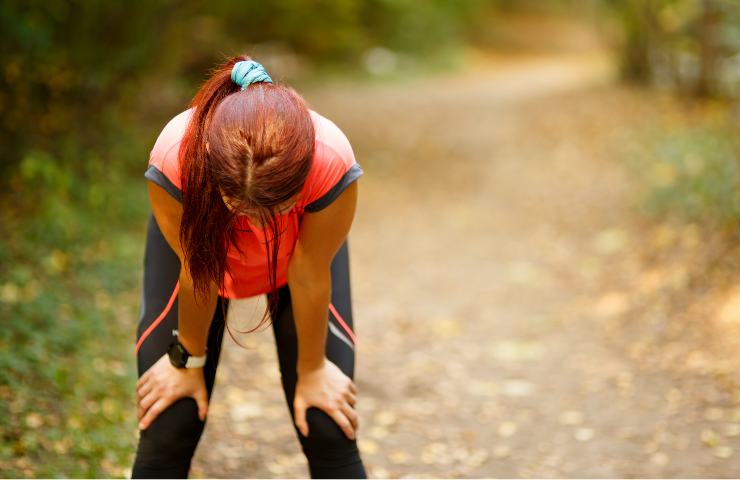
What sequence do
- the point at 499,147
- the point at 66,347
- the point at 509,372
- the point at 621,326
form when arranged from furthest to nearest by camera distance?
the point at 499,147, the point at 621,326, the point at 509,372, the point at 66,347

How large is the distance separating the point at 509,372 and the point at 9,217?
12.1ft

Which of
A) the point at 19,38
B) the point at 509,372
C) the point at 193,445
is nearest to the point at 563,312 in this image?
the point at 509,372

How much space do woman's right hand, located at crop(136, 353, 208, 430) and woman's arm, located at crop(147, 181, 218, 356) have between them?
0.25 feet

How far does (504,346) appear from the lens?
529 cm

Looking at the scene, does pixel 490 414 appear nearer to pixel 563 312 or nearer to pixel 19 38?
pixel 563 312

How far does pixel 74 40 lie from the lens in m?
6.76

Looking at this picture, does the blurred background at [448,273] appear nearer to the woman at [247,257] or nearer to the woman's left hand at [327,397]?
the woman at [247,257]

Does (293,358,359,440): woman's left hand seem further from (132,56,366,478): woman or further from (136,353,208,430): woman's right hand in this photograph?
(136,353,208,430): woman's right hand

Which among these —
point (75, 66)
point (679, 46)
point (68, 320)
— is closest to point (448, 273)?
point (68, 320)

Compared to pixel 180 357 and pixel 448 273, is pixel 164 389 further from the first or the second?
pixel 448 273

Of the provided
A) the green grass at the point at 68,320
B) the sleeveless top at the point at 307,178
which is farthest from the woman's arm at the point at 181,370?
the green grass at the point at 68,320

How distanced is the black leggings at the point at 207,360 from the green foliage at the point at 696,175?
413 centimetres

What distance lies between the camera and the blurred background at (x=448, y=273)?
12.6 ft

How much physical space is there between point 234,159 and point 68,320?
3180 millimetres
